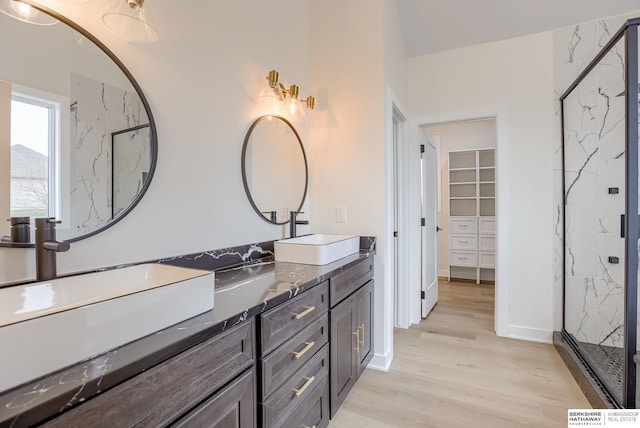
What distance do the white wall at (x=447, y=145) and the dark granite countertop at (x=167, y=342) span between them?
13.5 ft

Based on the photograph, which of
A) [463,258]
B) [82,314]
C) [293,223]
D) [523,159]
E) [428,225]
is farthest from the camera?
[463,258]

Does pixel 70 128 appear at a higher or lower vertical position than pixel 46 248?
higher

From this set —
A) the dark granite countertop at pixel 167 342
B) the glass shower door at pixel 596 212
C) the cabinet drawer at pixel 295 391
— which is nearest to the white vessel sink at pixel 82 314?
the dark granite countertop at pixel 167 342

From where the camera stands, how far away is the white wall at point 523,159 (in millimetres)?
2805

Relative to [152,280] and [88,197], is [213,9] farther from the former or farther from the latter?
[152,280]

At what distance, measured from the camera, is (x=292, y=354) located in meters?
1.28

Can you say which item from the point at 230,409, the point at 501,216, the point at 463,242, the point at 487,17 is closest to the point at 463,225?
the point at 463,242

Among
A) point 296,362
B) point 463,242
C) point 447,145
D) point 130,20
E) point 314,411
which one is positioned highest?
point 447,145

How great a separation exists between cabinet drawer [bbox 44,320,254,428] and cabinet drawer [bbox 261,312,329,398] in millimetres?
133

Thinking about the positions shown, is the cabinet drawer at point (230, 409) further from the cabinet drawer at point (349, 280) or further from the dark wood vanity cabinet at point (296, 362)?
the cabinet drawer at point (349, 280)

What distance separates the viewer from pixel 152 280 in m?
1.16

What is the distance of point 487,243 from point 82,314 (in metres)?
5.11

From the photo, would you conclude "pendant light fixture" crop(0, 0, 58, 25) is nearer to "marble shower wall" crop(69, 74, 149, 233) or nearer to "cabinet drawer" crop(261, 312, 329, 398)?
"marble shower wall" crop(69, 74, 149, 233)

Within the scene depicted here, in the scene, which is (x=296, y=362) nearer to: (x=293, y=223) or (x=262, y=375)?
(x=262, y=375)
